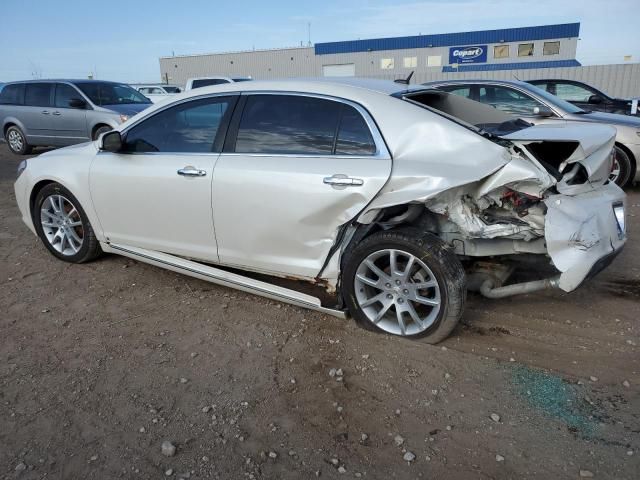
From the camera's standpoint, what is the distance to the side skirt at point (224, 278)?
366cm

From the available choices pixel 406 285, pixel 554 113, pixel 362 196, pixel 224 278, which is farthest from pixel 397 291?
pixel 554 113

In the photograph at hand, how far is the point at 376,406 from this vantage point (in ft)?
9.30

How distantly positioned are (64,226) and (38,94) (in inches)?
347

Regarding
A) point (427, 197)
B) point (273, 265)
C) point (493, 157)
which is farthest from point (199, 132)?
point (493, 157)

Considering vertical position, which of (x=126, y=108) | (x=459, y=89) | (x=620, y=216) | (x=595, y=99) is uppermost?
(x=459, y=89)

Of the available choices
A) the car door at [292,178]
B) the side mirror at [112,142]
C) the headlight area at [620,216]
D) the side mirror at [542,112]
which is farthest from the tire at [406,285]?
Result: the side mirror at [542,112]

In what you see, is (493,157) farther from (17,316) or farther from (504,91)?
(504,91)

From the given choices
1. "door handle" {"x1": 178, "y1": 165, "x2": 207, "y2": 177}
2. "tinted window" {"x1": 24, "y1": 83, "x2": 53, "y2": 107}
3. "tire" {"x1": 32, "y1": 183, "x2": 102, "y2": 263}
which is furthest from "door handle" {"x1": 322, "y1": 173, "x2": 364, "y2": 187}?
"tinted window" {"x1": 24, "y1": 83, "x2": 53, "y2": 107}

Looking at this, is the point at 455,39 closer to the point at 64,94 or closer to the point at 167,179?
the point at 64,94

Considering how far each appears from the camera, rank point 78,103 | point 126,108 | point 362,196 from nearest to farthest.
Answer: point 362,196 → point 78,103 → point 126,108

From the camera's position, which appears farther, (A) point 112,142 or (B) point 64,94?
(B) point 64,94

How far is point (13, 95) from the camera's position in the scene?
12.4 m

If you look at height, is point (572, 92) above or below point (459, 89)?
below

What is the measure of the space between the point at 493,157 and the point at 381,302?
117cm
